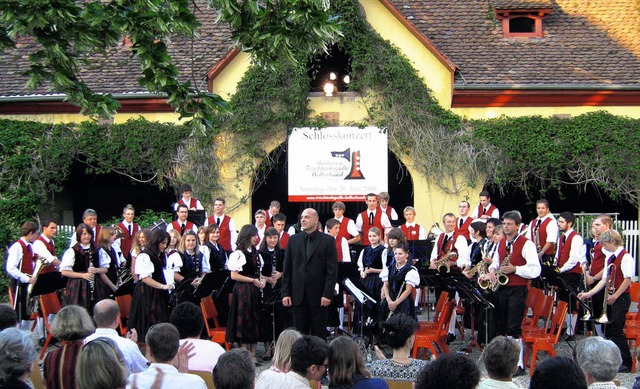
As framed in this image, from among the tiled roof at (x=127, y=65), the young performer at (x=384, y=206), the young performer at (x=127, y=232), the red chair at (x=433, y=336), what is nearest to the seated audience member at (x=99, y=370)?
the red chair at (x=433, y=336)

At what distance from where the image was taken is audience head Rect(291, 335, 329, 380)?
647cm

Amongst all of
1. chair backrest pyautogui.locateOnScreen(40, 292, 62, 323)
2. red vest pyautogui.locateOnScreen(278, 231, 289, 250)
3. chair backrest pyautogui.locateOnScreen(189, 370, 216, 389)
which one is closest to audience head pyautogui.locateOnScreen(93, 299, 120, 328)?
chair backrest pyautogui.locateOnScreen(189, 370, 216, 389)

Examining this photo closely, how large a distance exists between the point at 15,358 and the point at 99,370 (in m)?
0.66

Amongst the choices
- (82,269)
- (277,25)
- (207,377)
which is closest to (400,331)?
(207,377)

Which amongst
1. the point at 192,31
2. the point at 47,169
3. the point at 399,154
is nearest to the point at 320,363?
the point at 192,31

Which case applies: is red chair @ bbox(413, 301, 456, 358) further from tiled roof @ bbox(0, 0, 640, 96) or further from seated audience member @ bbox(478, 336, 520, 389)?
tiled roof @ bbox(0, 0, 640, 96)

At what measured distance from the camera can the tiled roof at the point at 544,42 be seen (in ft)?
66.5

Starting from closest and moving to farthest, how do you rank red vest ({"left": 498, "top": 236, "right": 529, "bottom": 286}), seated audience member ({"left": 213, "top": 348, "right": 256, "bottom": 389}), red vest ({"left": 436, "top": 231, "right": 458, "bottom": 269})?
seated audience member ({"left": 213, "top": 348, "right": 256, "bottom": 389}), red vest ({"left": 498, "top": 236, "right": 529, "bottom": 286}), red vest ({"left": 436, "top": 231, "right": 458, "bottom": 269})

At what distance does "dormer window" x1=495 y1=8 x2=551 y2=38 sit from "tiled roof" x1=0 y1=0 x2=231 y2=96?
253 inches

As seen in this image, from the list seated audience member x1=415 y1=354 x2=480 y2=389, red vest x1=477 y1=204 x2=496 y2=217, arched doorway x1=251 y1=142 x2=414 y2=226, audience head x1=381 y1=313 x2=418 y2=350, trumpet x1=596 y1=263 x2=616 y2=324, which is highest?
arched doorway x1=251 y1=142 x2=414 y2=226

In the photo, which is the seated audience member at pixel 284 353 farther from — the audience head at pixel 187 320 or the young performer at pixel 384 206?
the young performer at pixel 384 206

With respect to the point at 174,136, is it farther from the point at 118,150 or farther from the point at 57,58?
the point at 57,58

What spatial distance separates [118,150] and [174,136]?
135cm

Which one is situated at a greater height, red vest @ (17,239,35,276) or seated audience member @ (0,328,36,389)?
red vest @ (17,239,35,276)
